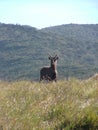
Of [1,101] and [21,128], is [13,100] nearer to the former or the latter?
[1,101]

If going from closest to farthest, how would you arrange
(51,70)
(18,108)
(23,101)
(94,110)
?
(94,110), (18,108), (23,101), (51,70)

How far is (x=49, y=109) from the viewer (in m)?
9.35

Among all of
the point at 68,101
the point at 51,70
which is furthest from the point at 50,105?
the point at 51,70

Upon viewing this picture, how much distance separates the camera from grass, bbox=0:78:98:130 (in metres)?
8.24

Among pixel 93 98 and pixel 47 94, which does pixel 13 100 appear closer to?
pixel 47 94

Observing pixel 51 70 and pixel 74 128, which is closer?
pixel 74 128

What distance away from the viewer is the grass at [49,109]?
824 cm

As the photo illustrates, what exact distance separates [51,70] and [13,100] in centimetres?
1432

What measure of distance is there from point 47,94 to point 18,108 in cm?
197

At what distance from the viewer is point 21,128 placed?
7.91 meters

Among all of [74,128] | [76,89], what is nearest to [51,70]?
[76,89]

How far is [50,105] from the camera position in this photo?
9.59 metres

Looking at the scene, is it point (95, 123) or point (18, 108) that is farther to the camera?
point (18, 108)

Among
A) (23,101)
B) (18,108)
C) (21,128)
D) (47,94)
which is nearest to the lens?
(21,128)
